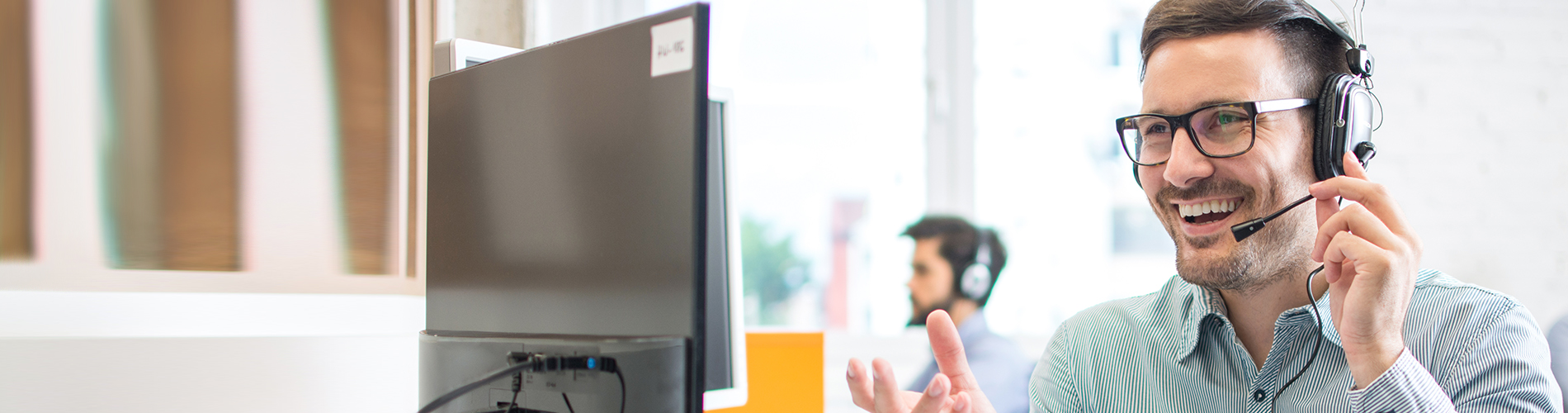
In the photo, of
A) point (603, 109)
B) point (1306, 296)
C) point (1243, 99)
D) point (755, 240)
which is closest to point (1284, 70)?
point (1243, 99)

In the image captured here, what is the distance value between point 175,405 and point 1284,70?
1264mm

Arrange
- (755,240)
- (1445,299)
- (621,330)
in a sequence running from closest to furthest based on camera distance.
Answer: (621,330) < (1445,299) < (755,240)

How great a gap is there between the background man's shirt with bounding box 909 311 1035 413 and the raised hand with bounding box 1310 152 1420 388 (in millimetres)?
1469

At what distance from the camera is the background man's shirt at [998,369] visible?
2.38 metres

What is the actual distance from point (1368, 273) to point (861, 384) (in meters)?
0.50

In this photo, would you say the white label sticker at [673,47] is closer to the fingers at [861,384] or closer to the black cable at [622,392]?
the black cable at [622,392]

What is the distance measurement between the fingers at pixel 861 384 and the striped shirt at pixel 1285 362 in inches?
18.6

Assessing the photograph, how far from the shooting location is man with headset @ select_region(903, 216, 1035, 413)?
2.45m

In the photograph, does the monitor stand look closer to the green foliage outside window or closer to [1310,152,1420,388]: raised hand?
[1310,152,1420,388]: raised hand

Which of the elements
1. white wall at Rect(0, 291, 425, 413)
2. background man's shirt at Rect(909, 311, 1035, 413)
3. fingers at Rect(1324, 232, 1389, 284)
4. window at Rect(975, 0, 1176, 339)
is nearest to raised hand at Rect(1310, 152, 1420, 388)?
fingers at Rect(1324, 232, 1389, 284)

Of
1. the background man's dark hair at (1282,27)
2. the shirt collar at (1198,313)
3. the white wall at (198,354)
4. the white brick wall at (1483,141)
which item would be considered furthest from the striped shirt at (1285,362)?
the white brick wall at (1483,141)

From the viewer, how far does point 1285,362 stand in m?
1.08

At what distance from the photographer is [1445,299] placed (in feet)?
3.38

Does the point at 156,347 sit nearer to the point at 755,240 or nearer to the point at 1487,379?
the point at 1487,379
